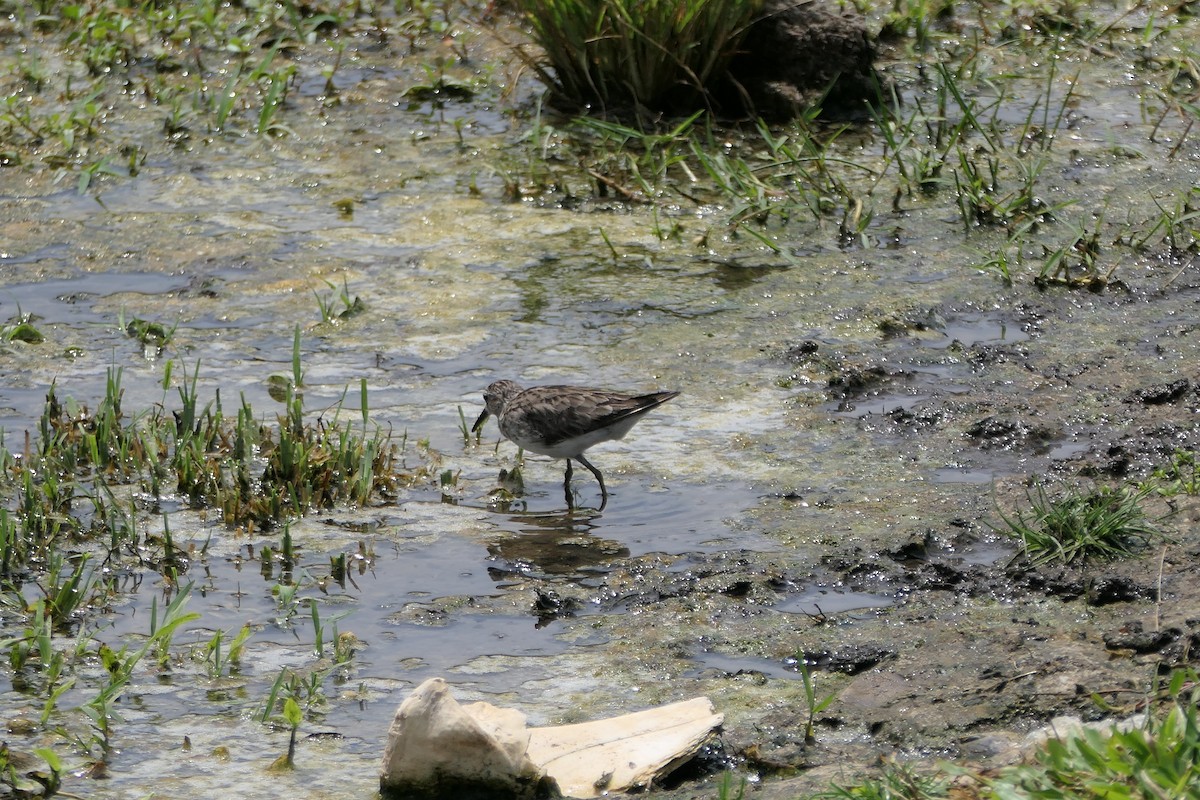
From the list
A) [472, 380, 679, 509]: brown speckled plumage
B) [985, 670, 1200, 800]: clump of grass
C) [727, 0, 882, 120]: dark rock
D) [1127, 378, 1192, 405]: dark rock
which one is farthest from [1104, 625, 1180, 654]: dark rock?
[727, 0, 882, 120]: dark rock

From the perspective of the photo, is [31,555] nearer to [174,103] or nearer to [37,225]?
[37,225]

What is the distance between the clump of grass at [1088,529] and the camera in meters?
5.64

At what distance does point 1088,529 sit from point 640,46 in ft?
18.7

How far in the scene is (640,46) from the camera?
34.2ft

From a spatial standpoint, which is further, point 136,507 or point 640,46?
point 640,46

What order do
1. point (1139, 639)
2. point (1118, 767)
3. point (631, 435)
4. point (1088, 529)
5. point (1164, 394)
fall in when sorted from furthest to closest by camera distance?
point (631, 435), point (1164, 394), point (1088, 529), point (1139, 639), point (1118, 767)

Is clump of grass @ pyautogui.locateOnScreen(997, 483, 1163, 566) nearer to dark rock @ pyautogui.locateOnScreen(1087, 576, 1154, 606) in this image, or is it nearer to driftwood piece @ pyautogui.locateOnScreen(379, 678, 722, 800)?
dark rock @ pyautogui.locateOnScreen(1087, 576, 1154, 606)

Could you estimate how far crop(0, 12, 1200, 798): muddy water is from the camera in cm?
514

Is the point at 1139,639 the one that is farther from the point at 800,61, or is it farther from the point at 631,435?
the point at 800,61

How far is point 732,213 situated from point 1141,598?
14.9 feet

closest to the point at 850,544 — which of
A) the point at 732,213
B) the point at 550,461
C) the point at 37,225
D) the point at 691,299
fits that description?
the point at 550,461

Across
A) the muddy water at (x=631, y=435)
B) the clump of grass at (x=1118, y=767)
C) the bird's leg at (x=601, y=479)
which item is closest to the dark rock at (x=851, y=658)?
the muddy water at (x=631, y=435)

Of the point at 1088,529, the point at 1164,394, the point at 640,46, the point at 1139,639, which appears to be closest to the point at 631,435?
the point at 1164,394

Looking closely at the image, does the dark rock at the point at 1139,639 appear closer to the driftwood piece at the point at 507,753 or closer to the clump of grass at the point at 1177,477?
the clump of grass at the point at 1177,477
